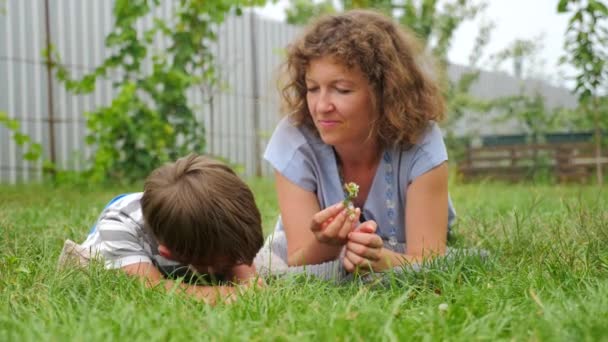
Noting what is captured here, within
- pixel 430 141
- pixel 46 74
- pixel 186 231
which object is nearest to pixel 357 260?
pixel 186 231

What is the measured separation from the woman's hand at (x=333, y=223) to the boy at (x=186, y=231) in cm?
20

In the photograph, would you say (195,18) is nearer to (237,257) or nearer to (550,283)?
(237,257)

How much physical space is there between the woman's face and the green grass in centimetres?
56

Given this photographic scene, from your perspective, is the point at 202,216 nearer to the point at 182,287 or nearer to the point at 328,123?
the point at 182,287

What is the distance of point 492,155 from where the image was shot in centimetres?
991

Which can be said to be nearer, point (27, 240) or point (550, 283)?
point (550, 283)

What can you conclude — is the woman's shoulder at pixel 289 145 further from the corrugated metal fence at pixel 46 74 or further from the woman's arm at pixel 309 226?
the corrugated metal fence at pixel 46 74

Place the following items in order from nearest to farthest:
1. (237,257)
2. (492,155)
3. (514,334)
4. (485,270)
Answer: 1. (514,334)
2. (485,270)
3. (237,257)
4. (492,155)

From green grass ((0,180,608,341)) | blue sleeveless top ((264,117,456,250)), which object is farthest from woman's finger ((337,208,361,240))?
blue sleeveless top ((264,117,456,250))

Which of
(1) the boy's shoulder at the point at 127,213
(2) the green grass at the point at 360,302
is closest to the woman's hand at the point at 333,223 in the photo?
(2) the green grass at the point at 360,302

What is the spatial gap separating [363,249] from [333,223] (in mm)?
116

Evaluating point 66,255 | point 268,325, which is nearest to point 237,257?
point 66,255

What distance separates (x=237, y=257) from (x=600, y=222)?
1.24m

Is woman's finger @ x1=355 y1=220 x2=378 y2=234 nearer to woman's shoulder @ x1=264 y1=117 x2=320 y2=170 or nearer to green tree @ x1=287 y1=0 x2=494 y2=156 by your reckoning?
woman's shoulder @ x1=264 y1=117 x2=320 y2=170
